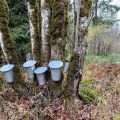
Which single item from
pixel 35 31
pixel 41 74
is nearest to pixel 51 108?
pixel 41 74

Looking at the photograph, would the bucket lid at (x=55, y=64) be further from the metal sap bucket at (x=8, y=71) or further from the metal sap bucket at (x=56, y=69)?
the metal sap bucket at (x=8, y=71)

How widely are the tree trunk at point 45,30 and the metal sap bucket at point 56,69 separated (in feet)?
1.90

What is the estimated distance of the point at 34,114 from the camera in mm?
6402

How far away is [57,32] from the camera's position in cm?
719

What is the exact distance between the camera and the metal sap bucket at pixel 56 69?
22.8 feet

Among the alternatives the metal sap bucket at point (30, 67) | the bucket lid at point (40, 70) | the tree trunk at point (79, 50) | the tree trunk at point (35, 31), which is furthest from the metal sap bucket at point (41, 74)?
the tree trunk at point (35, 31)

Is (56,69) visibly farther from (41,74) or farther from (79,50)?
(79,50)

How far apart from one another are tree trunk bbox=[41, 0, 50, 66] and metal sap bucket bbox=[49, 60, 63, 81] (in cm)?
58

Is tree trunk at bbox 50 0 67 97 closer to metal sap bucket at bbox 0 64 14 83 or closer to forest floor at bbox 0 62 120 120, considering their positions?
forest floor at bbox 0 62 120 120

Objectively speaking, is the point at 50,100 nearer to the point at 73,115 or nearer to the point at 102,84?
the point at 73,115

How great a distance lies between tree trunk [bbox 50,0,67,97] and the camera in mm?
7145

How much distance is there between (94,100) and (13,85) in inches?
71.4

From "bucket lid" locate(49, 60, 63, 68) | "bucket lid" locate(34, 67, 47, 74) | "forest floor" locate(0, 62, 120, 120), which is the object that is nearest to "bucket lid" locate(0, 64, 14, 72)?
"bucket lid" locate(34, 67, 47, 74)

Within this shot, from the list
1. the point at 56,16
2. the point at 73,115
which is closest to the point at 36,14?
the point at 56,16
